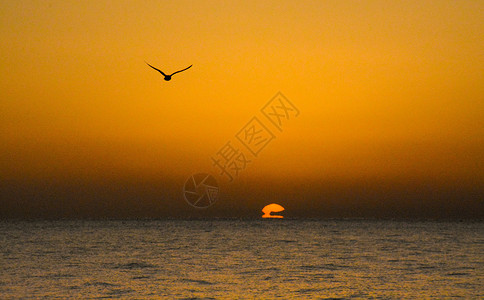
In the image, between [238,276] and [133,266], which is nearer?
[238,276]

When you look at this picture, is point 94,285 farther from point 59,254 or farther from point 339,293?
point 59,254

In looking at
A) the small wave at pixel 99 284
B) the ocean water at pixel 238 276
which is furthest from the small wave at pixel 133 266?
the small wave at pixel 99 284

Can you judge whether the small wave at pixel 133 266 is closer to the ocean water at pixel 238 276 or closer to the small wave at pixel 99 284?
the ocean water at pixel 238 276

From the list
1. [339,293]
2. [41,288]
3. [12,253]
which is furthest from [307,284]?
[12,253]

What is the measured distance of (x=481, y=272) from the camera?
4256 cm

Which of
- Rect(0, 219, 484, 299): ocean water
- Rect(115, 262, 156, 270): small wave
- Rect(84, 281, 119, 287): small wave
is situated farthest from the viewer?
Rect(115, 262, 156, 270): small wave

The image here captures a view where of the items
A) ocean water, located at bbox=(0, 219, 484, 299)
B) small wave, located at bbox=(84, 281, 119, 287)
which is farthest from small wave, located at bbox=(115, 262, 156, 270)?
small wave, located at bbox=(84, 281, 119, 287)

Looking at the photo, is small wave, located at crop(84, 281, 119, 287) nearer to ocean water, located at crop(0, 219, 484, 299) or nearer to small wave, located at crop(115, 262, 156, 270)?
ocean water, located at crop(0, 219, 484, 299)

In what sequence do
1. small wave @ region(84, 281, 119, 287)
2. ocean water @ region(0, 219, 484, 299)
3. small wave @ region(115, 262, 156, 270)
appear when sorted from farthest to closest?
small wave @ region(115, 262, 156, 270)
small wave @ region(84, 281, 119, 287)
ocean water @ region(0, 219, 484, 299)

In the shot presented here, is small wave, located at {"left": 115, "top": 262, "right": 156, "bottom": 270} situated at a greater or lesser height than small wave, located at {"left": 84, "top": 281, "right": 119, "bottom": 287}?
greater

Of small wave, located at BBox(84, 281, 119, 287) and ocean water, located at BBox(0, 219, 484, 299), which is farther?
small wave, located at BBox(84, 281, 119, 287)

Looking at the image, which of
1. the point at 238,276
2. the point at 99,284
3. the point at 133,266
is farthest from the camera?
the point at 133,266

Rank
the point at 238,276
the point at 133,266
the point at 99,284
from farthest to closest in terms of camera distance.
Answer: the point at 133,266 < the point at 238,276 < the point at 99,284

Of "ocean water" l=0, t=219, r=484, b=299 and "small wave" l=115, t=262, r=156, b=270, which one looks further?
"small wave" l=115, t=262, r=156, b=270
